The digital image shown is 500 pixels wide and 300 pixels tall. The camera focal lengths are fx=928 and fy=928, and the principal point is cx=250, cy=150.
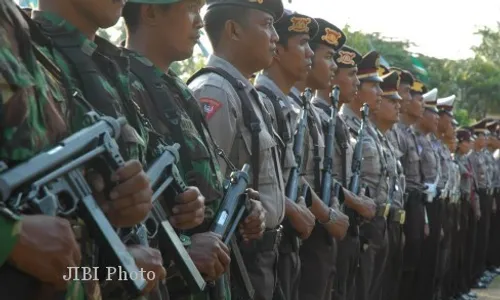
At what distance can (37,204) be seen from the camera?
1996mm

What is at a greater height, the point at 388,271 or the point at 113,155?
the point at 113,155

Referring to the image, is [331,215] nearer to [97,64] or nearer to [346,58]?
[346,58]

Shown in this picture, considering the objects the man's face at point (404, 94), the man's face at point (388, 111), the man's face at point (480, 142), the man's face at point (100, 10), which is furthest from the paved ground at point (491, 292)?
the man's face at point (100, 10)

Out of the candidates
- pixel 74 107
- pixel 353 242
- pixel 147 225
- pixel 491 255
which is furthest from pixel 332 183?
pixel 491 255

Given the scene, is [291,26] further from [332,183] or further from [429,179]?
[429,179]

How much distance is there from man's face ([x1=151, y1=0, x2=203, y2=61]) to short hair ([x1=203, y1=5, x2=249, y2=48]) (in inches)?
43.2

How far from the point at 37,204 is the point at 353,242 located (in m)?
4.93

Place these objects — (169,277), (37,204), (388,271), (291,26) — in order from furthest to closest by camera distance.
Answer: (388,271) → (291,26) → (169,277) → (37,204)

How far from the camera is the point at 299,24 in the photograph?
5.68 meters

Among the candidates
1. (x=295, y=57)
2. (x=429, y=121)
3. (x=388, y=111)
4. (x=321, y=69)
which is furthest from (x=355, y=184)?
(x=429, y=121)

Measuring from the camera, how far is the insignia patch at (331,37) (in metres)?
6.41

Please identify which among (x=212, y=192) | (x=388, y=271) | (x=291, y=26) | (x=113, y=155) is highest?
(x=113, y=155)

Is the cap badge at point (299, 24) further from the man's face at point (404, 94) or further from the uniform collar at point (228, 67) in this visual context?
the man's face at point (404, 94)

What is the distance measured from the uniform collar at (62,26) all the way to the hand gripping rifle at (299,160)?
2.46 metres
